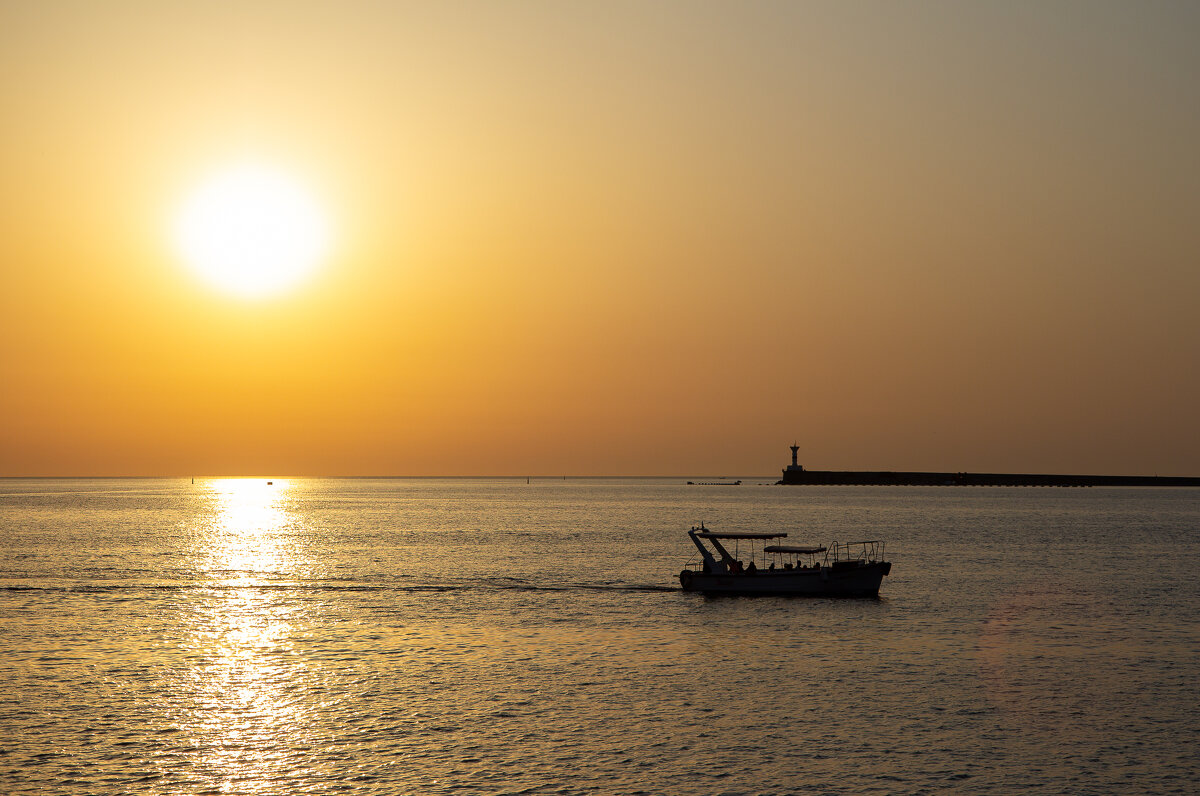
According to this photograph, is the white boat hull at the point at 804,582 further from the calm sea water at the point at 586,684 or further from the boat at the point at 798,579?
the calm sea water at the point at 586,684

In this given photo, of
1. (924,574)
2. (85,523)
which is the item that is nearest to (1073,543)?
(924,574)

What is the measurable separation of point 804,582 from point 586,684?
3698 cm

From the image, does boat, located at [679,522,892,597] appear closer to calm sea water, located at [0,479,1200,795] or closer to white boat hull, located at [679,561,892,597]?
white boat hull, located at [679,561,892,597]

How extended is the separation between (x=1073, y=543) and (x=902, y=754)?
368 ft

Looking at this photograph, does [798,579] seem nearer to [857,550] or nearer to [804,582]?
[804,582]

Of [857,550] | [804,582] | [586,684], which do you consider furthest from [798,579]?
[857,550]

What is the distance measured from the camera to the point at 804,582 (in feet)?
252

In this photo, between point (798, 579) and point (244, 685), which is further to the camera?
point (798, 579)

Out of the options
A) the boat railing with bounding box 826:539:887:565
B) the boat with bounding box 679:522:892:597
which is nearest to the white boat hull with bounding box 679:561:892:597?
the boat with bounding box 679:522:892:597

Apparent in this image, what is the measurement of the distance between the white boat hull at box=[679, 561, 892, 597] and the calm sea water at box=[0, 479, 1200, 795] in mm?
1277

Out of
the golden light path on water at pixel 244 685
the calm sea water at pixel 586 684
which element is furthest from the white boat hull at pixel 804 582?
the golden light path on water at pixel 244 685

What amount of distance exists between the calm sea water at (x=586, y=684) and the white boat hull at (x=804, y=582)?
1277 mm

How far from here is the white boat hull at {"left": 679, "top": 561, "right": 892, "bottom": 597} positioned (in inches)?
2990

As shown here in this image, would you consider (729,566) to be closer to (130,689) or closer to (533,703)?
(533,703)
